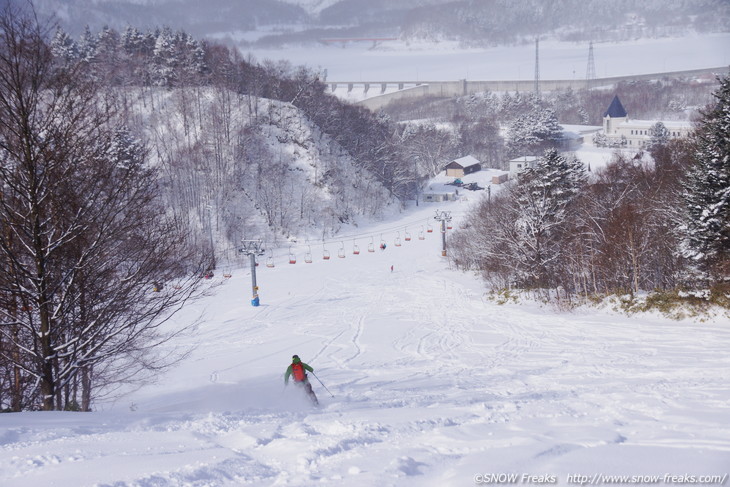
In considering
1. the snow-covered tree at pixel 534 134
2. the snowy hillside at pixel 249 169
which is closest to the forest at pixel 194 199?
the snowy hillside at pixel 249 169

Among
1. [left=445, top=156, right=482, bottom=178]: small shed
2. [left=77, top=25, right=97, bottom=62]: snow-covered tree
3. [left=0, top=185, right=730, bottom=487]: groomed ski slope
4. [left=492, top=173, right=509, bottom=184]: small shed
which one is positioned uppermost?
[left=77, top=25, right=97, bottom=62]: snow-covered tree

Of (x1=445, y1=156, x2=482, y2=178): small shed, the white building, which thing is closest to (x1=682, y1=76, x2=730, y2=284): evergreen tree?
(x1=445, y1=156, x2=482, y2=178): small shed

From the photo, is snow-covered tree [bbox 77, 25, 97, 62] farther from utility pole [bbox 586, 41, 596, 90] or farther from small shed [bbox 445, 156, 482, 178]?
utility pole [bbox 586, 41, 596, 90]

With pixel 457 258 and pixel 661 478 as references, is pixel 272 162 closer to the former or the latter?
pixel 457 258

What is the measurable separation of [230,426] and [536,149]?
76729mm

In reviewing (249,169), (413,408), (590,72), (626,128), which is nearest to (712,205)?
(413,408)

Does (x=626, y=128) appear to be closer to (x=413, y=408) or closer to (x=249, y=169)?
(x=249, y=169)

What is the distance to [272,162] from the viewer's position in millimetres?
56125

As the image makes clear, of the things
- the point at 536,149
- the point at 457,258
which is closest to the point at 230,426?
the point at 457,258

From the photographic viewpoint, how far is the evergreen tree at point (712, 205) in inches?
663

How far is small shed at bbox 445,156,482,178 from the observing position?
72562 mm

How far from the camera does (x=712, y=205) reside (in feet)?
55.6

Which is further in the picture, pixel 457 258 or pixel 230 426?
pixel 457 258

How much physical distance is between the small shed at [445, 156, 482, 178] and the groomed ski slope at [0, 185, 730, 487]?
50.7 m
